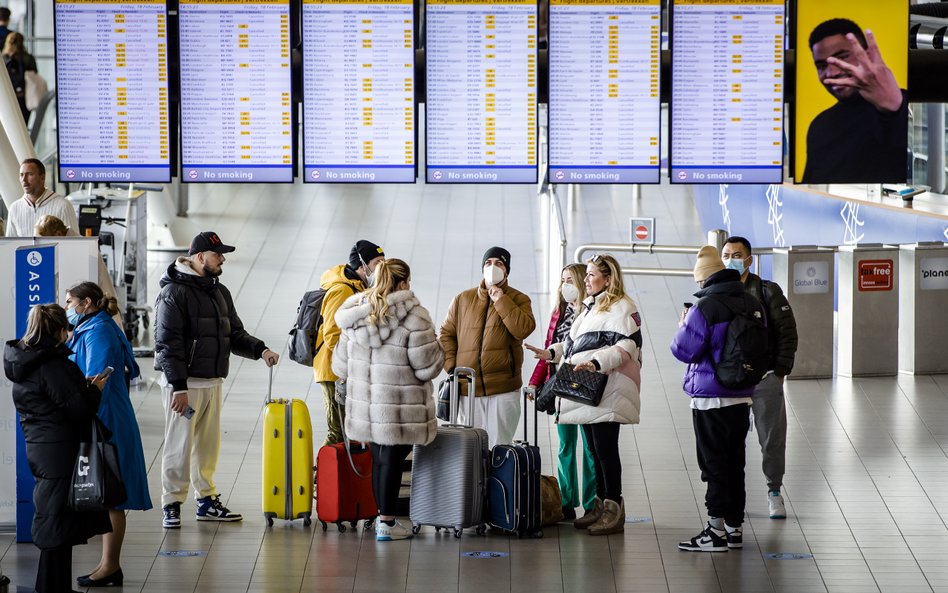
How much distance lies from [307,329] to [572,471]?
1.89 m

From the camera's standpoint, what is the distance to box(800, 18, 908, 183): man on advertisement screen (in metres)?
8.02

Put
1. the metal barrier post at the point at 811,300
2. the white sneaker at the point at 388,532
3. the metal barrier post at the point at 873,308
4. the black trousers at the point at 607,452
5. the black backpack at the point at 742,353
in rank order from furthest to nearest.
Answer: the metal barrier post at the point at 873,308 → the metal barrier post at the point at 811,300 → the black trousers at the point at 607,452 → the white sneaker at the point at 388,532 → the black backpack at the point at 742,353

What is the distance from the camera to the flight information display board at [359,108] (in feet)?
26.1

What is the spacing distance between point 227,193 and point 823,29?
17623 millimetres

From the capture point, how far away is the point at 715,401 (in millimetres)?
7398

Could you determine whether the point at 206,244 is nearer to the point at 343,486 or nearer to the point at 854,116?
the point at 343,486

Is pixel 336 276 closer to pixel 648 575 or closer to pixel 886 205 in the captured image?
pixel 648 575

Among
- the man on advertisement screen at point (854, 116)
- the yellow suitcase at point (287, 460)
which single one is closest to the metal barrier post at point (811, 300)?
the man on advertisement screen at point (854, 116)

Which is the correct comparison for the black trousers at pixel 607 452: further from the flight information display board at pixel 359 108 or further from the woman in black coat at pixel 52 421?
the woman in black coat at pixel 52 421

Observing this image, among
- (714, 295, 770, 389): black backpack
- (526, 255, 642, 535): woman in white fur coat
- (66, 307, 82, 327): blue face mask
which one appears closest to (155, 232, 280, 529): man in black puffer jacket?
(66, 307, 82, 327): blue face mask

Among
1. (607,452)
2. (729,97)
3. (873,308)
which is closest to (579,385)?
(607,452)

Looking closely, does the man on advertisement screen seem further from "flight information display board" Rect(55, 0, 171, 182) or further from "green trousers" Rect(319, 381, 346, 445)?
"flight information display board" Rect(55, 0, 171, 182)

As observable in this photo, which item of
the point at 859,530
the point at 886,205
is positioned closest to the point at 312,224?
the point at 886,205

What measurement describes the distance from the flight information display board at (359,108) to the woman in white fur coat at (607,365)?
1.28m
